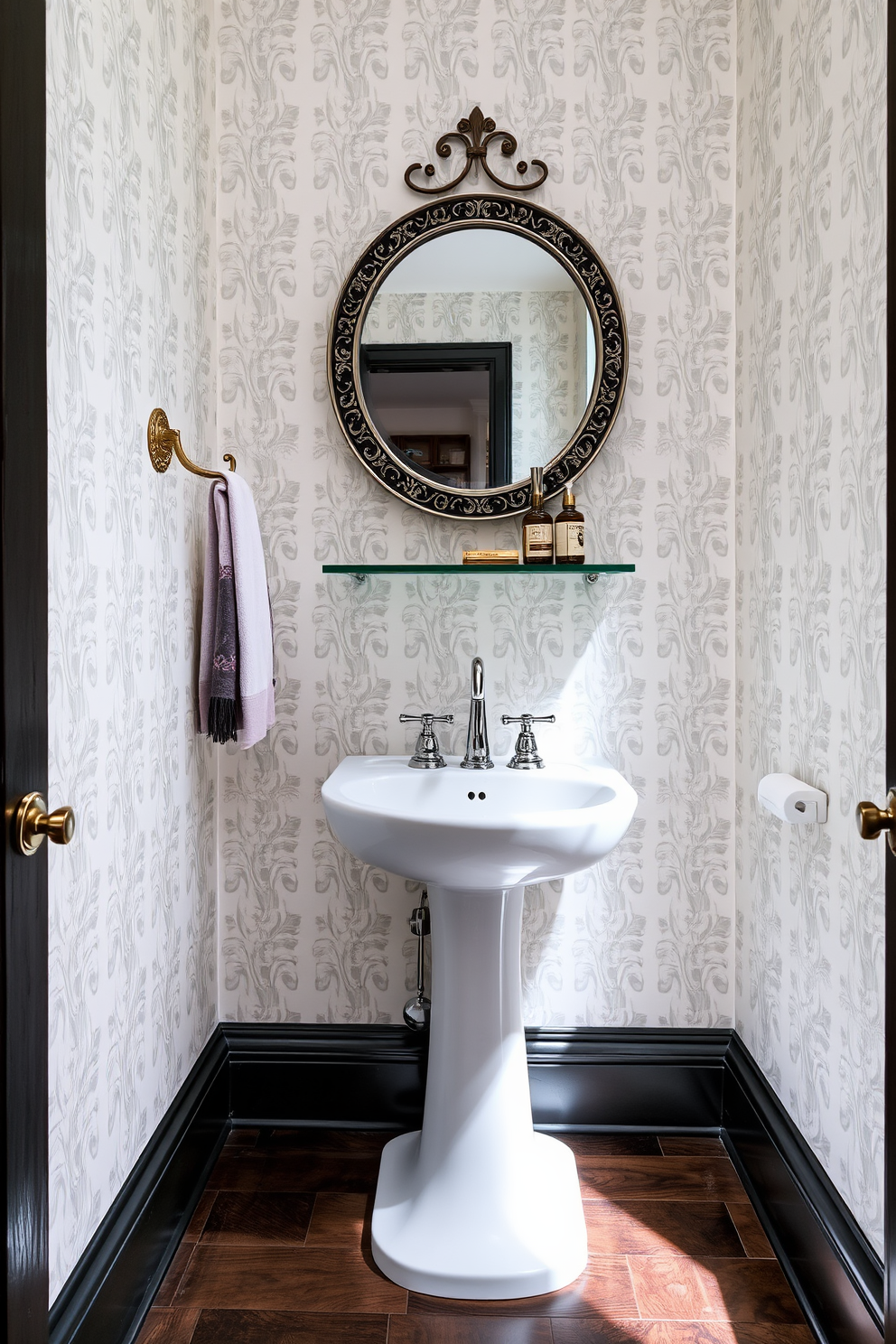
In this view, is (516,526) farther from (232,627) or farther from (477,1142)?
(477,1142)

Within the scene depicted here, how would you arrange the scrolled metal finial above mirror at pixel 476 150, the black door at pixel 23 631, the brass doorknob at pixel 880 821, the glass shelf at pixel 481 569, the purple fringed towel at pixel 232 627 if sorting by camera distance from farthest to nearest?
the scrolled metal finial above mirror at pixel 476 150 → the glass shelf at pixel 481 569 → the purple fringed towel at pixel 232 627 → the brass doorknob at pixel 880 821 → the black door at pixel 23 631

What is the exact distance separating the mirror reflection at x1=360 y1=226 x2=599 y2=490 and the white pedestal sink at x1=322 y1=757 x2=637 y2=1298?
2.08 feet

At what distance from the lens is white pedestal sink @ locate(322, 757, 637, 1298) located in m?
1.34

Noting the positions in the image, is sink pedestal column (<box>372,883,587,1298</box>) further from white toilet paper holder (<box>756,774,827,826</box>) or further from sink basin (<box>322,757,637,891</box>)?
white toilet paper holder (<box>756,774,827,826</box>)

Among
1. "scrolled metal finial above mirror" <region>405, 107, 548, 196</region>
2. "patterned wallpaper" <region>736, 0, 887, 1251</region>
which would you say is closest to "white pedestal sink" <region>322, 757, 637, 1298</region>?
"patterned wallpaper" <region>736, 0, 887, 1251</region>

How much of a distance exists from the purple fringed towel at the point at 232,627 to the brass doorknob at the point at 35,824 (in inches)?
29.3

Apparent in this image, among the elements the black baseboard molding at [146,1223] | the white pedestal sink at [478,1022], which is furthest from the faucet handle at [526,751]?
the black baseboard molding at [146,1223]

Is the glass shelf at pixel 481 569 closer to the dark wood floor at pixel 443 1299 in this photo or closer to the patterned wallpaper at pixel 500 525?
the patterned wallpaper at pixel 500 525

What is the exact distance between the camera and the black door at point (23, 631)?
0.79 m

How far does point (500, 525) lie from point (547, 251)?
0.54 m

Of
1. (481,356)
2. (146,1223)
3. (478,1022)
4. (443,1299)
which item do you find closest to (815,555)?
(481,356)

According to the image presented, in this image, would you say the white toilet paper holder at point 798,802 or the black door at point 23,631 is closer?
the black door at point 23,631

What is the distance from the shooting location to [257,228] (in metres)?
1.83

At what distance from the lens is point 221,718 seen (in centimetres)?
160
